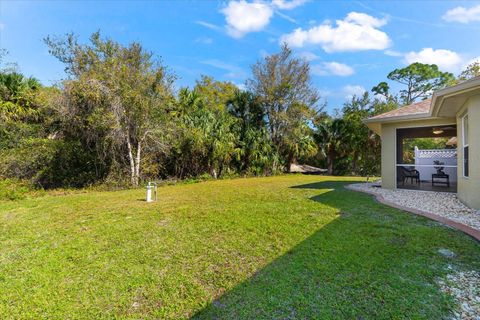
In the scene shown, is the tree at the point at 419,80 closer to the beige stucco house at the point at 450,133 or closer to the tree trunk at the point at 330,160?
the tree trunk at the point at 330,160

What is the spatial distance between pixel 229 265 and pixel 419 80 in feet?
113

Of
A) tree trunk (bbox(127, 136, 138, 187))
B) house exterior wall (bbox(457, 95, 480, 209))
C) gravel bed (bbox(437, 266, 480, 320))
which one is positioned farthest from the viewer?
tree trunk (bbox(127, 136, 138, 187))

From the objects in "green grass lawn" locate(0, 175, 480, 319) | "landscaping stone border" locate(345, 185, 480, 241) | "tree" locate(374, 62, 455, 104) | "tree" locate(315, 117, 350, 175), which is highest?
"tree" locate(374, 62, 455, 104)

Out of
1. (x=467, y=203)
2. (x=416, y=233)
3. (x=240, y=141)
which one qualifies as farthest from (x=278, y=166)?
(x=416, y=233)

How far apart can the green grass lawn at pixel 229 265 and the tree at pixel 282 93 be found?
45.1 feet

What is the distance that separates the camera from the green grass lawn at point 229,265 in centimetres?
236

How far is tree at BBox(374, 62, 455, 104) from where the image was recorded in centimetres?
2789

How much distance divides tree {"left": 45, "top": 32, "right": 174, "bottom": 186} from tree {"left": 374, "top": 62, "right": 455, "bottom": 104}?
2824cm

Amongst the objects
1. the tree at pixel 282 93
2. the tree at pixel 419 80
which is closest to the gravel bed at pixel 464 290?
the tree at pixel 282 93

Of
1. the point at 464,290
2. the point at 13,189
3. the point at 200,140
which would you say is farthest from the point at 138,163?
the point at 464,290

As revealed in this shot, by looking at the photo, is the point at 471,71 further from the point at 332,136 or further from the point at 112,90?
the point at 112,90

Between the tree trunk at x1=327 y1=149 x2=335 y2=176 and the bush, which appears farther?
the tree trunk at x1=327 y1=149 x2=335 y2=176

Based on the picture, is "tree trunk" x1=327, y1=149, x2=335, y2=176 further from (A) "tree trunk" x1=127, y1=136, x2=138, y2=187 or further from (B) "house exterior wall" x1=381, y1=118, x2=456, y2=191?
(A) "tree trunk" x1=127, y1=136, x2=138, y2=187

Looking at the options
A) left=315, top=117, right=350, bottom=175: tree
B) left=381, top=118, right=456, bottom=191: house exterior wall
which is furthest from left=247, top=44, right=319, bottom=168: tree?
left=381, top=118, right=456, bottom=191: house exterior wall
